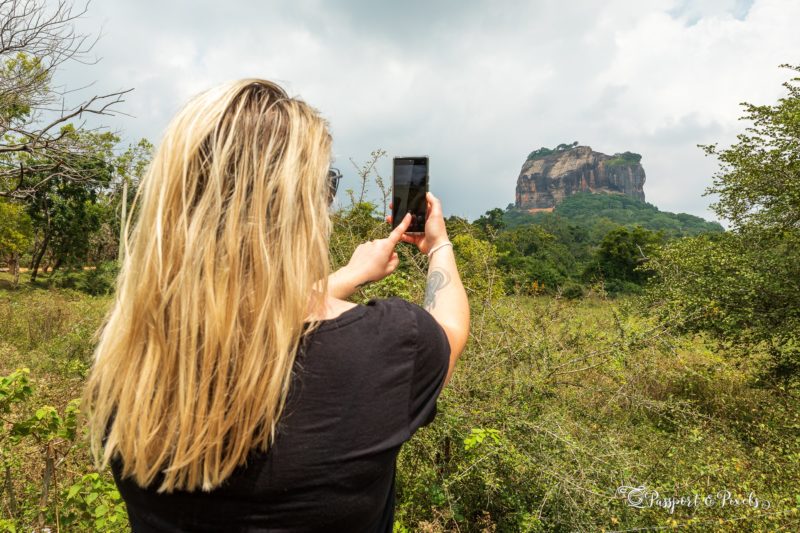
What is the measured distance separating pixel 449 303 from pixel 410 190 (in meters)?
0.58

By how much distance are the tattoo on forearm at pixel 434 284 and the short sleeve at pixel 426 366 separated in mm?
187

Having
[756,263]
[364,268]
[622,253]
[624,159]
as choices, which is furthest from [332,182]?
[624,159]

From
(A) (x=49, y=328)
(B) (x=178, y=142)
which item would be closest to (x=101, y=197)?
(A) (x=49, y=328)

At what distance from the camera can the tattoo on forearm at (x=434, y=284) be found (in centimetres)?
110

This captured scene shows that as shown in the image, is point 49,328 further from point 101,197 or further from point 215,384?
point 101,197

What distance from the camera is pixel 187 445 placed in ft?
2.52

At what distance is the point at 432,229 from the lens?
137 cm

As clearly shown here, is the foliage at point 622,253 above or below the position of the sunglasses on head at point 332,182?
above

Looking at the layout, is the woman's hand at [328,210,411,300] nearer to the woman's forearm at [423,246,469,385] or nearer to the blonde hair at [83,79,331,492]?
the woman's forearm at [423,246,469,385]

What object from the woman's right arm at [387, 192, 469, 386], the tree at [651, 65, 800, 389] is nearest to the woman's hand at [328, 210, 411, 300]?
the woman's right arm at [387, 192, 469, 386]

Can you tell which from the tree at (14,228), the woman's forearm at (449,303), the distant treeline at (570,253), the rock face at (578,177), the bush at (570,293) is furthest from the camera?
the rock face at (578,177)

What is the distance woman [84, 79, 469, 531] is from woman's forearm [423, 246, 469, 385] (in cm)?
14

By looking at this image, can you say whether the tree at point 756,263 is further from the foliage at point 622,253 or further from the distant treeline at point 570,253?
the foliage at point 622,253

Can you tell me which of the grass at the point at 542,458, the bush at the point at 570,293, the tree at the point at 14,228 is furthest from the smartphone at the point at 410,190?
the tree at the point at 14,228
